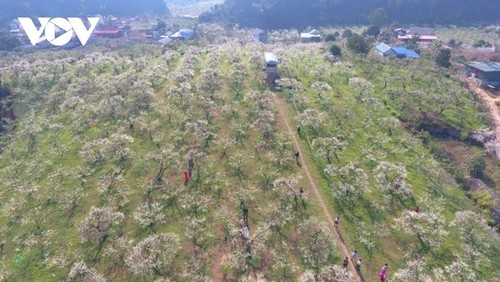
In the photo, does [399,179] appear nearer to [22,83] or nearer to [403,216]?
[403,216]

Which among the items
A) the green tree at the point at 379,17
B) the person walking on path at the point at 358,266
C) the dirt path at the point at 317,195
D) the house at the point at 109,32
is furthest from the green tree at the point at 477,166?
the house at the point at 109,32

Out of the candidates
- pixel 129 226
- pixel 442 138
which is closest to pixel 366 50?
pixel 442 138

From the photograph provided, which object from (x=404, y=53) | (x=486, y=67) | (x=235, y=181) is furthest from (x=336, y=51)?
(x=235, y=181)

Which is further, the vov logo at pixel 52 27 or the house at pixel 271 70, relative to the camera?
the vov logo at pixel 52 27

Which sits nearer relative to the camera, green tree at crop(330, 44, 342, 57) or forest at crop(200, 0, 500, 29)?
green tree at crop(330, 44, 342, 57)

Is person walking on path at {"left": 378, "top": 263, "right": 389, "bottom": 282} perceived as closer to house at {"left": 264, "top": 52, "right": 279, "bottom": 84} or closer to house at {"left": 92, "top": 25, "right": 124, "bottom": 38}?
house at {"left": 264, "top": 52, "right": 279, "bottom": 84}

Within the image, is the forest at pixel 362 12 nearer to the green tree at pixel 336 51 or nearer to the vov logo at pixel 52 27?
the green tree at pixel 336 51

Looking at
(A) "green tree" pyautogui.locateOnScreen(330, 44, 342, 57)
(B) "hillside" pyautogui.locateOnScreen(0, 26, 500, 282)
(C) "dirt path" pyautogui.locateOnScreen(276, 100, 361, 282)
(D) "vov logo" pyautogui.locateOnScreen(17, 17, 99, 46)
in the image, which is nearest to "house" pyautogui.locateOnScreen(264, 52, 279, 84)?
(B) "hillside" pyautogui.locateOnScreen(0, 26, 500, 282)

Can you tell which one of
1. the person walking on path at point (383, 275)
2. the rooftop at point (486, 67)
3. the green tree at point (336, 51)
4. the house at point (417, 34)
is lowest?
the house at point (417, 34)
